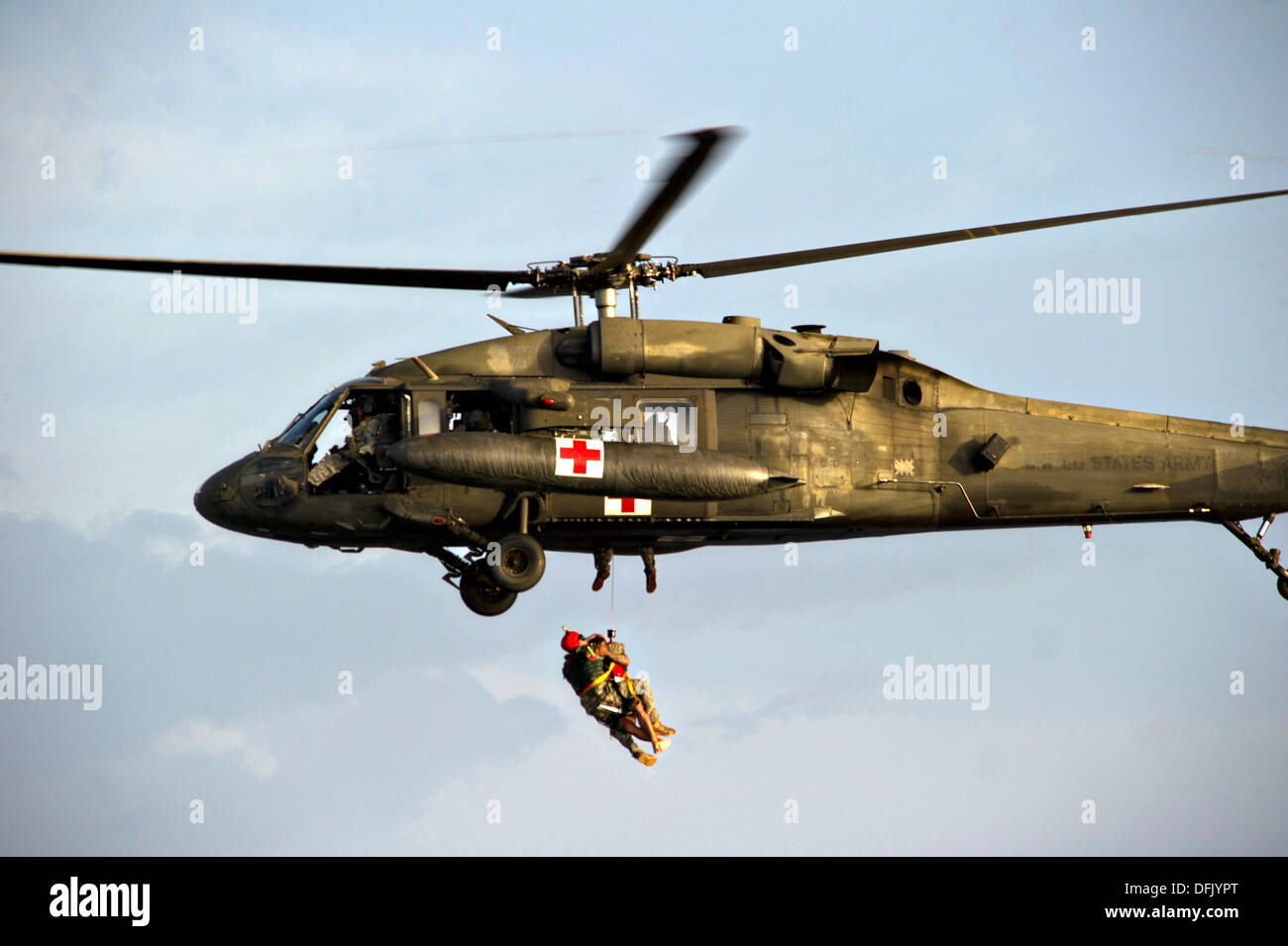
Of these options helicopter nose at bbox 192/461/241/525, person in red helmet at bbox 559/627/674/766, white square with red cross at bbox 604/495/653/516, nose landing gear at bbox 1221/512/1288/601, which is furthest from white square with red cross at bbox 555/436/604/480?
nose landing gear at bbox 1221/512/1288/601

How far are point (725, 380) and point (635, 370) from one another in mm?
1071

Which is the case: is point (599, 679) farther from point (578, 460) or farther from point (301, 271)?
point (301, 271)

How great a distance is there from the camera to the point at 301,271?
725 inches

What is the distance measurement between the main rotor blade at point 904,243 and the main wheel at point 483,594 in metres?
4.24

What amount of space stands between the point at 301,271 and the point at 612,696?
5.98 m

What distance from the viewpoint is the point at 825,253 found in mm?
18750

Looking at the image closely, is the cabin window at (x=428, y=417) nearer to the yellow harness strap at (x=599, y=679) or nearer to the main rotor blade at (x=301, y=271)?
the main rotor blade at (x=301, y=271)

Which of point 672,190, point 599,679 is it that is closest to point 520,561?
point 599,679

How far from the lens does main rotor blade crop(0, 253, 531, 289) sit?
58.9ft

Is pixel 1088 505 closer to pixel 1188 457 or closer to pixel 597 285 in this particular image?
pixel 1188 457

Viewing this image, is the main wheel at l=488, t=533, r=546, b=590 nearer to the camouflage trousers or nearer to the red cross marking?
the red cross marking

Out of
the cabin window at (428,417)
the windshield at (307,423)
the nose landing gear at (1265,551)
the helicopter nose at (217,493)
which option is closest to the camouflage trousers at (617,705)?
the cabin window at (428,417)
